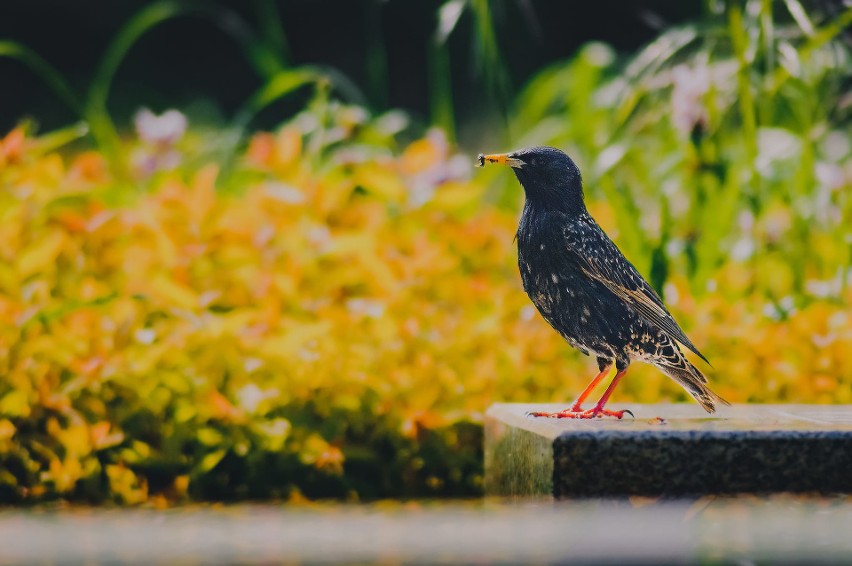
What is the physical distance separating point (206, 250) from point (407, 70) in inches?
259

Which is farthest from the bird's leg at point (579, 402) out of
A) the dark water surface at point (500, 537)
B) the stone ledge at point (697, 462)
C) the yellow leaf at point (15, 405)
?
the yellow leaf at point (15, 405)

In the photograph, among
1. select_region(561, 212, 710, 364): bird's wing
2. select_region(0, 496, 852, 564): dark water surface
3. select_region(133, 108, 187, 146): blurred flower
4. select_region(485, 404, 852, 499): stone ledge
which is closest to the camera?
select_region(0, 496, 852, 564): dark water surface

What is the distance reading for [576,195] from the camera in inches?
122

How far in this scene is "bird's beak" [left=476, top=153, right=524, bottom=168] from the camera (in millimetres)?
2820

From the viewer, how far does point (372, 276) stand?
4375 millimetres

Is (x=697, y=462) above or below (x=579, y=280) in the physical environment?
below

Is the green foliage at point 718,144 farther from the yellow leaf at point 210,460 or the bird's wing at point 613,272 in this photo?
the yellow leaf at point 210,460

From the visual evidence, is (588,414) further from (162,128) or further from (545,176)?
(162,128)

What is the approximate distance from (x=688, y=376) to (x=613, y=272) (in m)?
0.35

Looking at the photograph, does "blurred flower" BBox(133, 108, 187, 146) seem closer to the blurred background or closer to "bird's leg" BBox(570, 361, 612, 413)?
the blurred background

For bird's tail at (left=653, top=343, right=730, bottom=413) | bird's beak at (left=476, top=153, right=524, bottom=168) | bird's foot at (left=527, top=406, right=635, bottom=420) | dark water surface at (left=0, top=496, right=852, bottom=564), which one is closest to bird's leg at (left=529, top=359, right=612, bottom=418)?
A: bird's foot at (left=527, top=406, right=635, bottom=420)

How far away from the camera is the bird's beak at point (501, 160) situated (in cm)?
282

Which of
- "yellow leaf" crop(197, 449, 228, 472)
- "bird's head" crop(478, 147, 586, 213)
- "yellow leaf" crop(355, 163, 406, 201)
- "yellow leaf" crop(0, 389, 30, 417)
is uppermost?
"yellow leaf" crop(355, 163, 406, 201)

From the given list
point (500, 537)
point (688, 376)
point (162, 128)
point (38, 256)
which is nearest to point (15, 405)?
point (38, 256)
